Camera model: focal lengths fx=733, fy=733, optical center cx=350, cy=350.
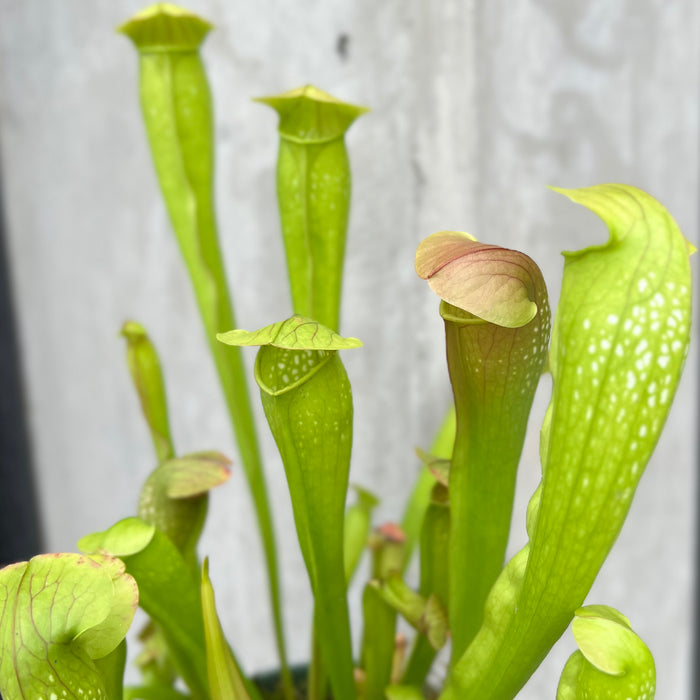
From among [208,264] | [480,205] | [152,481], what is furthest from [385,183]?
[152,481]

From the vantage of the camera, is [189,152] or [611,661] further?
[189,152]

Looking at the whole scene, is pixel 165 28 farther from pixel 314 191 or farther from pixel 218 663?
pixel 218 663

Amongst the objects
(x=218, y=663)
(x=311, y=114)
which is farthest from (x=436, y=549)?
(x=311, y=114)

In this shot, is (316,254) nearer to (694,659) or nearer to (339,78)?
(339,78)

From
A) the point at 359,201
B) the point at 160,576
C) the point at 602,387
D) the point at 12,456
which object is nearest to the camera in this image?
the point at 602,387

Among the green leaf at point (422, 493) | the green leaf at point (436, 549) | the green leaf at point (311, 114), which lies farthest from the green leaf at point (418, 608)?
the green leaf at point (311, 114)

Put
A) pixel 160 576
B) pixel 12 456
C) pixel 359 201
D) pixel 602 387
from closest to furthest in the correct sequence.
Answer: pixel 602 387
pixel 160 576
pixel 359 201
pixel 12 456

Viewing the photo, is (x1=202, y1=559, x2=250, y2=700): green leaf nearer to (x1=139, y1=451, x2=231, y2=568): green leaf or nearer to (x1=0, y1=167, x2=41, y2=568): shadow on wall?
(x1=139, y1=451, x2=231, y2=568): green leaf
